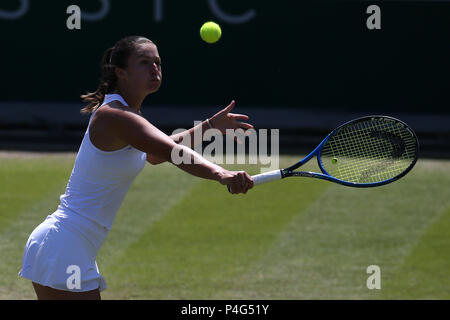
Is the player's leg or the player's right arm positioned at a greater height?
the player's right arm

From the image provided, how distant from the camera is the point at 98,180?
3.81 meters

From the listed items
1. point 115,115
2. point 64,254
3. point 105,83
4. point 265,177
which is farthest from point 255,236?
point 115,115

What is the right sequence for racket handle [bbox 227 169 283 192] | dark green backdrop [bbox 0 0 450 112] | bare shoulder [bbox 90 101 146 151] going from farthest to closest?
dark green backdrop [bbox 0 0 450 112] < racket handle [bbox 227 169 283 192] < bare shoulder [bbox 90 101 146 151]

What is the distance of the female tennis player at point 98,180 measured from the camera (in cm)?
374

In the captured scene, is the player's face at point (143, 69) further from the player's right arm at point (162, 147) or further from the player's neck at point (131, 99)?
the player's right arm at point (162, 147)

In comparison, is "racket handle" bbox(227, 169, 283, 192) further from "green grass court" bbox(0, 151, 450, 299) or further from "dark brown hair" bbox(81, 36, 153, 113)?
"green grass court" bbox(0, 151, 450, 299)

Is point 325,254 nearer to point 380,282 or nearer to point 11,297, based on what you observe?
point 380,282

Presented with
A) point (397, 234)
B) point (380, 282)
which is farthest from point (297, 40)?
point (380, 282)

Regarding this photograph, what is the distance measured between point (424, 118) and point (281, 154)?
1997 millimetres

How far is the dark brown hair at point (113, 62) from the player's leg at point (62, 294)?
0.84m

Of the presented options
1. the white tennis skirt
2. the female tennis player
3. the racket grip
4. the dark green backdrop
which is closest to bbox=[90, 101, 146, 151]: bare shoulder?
the female tennis player

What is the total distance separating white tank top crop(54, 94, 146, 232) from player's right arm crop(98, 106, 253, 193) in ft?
0.41

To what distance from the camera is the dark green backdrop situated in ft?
37.0

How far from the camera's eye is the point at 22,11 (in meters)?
11.6
